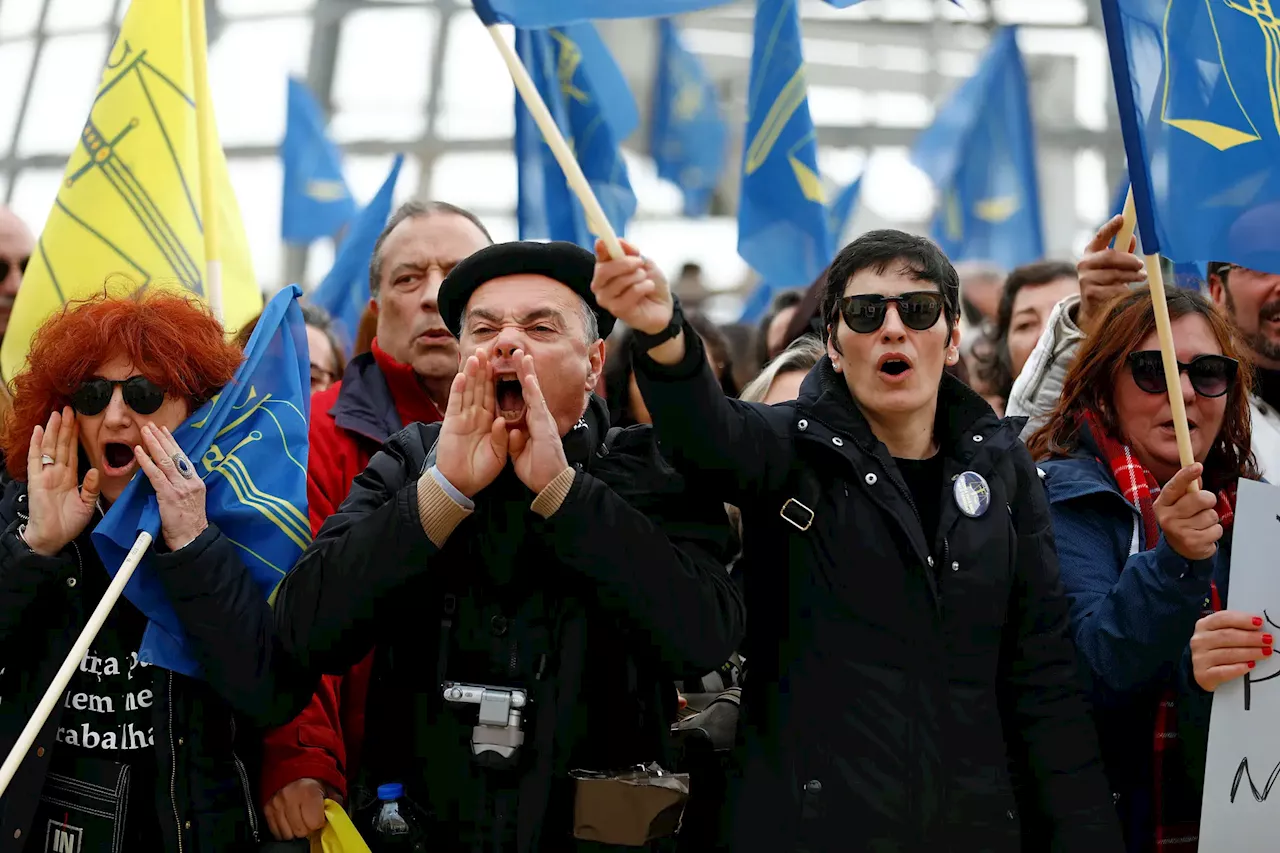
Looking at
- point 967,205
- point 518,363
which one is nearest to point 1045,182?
point 967,205

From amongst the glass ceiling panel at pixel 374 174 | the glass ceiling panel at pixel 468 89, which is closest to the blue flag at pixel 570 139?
the glass ceiling panel at pixel 374 174

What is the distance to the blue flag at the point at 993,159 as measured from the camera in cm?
776

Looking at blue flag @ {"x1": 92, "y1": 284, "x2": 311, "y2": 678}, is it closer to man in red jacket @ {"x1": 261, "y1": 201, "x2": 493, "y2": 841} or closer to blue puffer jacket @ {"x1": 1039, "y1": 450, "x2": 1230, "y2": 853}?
man in red jacket @ {"x1": 261, "y1": 201, "x2": 493, "y2": 841}

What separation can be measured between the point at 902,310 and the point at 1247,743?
1.02 metres

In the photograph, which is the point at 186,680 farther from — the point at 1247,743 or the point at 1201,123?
the point at 1201,123

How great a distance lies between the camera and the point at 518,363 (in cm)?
253

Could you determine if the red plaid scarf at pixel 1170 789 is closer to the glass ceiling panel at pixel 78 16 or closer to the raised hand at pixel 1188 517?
the raised hand at pixel 1188 517

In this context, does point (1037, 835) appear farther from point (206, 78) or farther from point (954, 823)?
point (206, 78)

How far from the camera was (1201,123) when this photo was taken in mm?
2879

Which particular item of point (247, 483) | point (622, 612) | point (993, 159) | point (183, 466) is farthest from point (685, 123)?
point (622, 612)

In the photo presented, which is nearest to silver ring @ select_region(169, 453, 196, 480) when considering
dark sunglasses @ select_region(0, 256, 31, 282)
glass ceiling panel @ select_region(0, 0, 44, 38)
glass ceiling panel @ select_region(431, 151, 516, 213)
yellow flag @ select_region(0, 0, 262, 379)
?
yellow flag @ select_region(0, 0, 262, 379)

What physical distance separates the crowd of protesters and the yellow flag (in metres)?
0.59

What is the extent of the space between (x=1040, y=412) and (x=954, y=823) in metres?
1.29

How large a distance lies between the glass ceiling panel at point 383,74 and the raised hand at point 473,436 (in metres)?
17.4
